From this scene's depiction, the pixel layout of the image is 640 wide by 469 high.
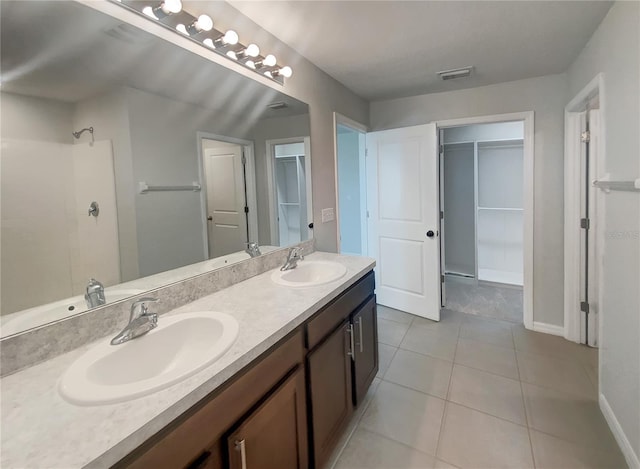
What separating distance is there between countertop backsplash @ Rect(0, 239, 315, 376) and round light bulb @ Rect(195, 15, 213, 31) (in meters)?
1.09

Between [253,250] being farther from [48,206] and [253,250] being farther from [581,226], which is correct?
[581,226]

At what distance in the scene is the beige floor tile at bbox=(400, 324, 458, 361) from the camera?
2529mm

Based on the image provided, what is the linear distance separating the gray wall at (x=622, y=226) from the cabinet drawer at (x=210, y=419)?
5.17 feet

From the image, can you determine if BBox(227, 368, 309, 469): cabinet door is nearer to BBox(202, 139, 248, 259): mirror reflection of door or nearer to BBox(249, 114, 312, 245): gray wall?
BBox(202, 139, 248, 259): mirror reflection of door

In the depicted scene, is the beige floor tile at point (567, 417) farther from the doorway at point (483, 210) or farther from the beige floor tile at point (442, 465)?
the doorway at point (483, 210)

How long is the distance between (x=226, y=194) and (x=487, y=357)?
2275 millimetres

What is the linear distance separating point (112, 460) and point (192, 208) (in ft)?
3.47

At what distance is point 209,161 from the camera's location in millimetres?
1559

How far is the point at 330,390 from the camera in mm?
1483

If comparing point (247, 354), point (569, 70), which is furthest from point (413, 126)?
point (247, 354)

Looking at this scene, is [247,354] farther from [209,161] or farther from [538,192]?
[538,192]

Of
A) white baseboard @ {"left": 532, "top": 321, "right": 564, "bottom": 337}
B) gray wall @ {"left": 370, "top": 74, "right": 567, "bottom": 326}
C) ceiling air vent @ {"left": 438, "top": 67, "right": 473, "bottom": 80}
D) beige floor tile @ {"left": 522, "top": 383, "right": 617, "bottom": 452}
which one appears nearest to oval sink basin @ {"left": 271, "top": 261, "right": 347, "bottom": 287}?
beige floor tile @ {"left": 522, "top": 383, "right": 617, "bottom": 452}

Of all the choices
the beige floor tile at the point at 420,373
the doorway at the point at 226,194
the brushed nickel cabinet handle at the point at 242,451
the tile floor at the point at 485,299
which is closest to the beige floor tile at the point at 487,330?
the tile floor at the point at 485,299

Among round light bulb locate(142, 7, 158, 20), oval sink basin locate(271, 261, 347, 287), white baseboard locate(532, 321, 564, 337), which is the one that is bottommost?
white baseboard locate(532, 321, 564, 337)
